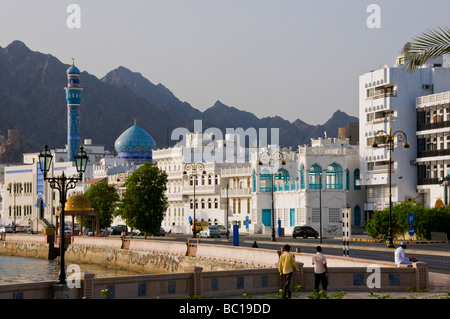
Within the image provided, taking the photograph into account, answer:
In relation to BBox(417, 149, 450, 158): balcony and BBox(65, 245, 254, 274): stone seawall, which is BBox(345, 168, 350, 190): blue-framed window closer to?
BBox(417, 149, 450, 158): balcony

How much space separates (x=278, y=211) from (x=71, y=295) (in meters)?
69.9

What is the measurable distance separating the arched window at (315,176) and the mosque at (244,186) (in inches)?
3.8

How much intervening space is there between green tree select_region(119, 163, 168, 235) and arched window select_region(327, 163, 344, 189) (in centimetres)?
1698

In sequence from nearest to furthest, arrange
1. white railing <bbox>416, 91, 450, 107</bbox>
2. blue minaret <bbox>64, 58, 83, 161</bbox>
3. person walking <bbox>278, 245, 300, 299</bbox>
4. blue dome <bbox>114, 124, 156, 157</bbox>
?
person walking <bbox>278, 245, 300, 299</bbox> → white railing <bbox>416, 91, 450, 107</bbox> → blue dome <bbox>114, 124, 156, 157</bbox> → blue minaret <bbox>64, 58, 83, 161</bbox>

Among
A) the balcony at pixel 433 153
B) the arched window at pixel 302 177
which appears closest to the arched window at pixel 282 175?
the arched window at pixel 302 177

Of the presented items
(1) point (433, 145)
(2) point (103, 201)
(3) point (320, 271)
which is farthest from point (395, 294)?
(2) point (103, 201)

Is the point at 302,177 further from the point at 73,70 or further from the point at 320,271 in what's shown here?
the point at 73,70

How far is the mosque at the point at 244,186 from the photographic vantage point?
87.4m

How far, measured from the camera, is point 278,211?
92.4 m

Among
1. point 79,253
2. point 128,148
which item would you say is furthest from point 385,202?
point 128,148

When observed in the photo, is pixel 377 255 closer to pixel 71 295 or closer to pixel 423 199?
pixel 71 295

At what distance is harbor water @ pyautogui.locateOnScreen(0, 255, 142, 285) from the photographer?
193 feet

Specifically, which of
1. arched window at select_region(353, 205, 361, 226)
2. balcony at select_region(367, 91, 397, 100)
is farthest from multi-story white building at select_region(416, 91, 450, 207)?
arched window at select_region(353, 205, 361, 226)

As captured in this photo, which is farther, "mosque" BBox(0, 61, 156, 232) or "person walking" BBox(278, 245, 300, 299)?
"mosque" BBox(0, 61, 156, 232)
